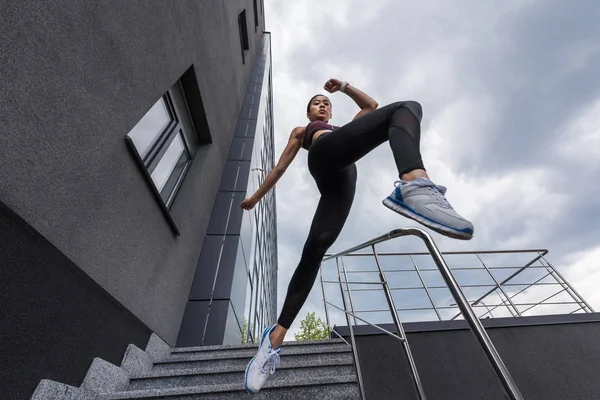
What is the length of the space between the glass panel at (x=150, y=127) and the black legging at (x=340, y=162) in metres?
2.07

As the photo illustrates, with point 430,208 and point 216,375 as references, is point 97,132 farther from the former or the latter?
point 430,208

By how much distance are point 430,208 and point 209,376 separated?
7.56 ft

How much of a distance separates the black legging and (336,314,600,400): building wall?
1.36m

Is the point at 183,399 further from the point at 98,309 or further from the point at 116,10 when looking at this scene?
the point at 116,10

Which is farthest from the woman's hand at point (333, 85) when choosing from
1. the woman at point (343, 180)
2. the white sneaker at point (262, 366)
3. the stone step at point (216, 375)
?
the stone step at point (216, 375)

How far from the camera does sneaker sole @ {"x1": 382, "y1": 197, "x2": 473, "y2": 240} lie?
0.93m

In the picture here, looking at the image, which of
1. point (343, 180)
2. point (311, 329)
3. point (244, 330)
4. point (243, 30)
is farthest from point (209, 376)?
point (311, 329)

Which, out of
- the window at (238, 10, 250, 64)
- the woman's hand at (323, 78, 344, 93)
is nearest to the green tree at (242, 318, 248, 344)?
the woman's hand at (323, 78, 344, 93)

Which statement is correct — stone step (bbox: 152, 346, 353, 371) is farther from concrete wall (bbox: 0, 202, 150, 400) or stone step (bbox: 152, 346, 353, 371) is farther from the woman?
the woman

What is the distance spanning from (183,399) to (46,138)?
5.73 feet

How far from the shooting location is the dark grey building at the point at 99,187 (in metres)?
1.40

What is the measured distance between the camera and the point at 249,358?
8.64 ft

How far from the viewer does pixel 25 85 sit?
142 cm

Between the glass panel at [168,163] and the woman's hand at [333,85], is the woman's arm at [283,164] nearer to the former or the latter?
the woman's hand at [333,85]
